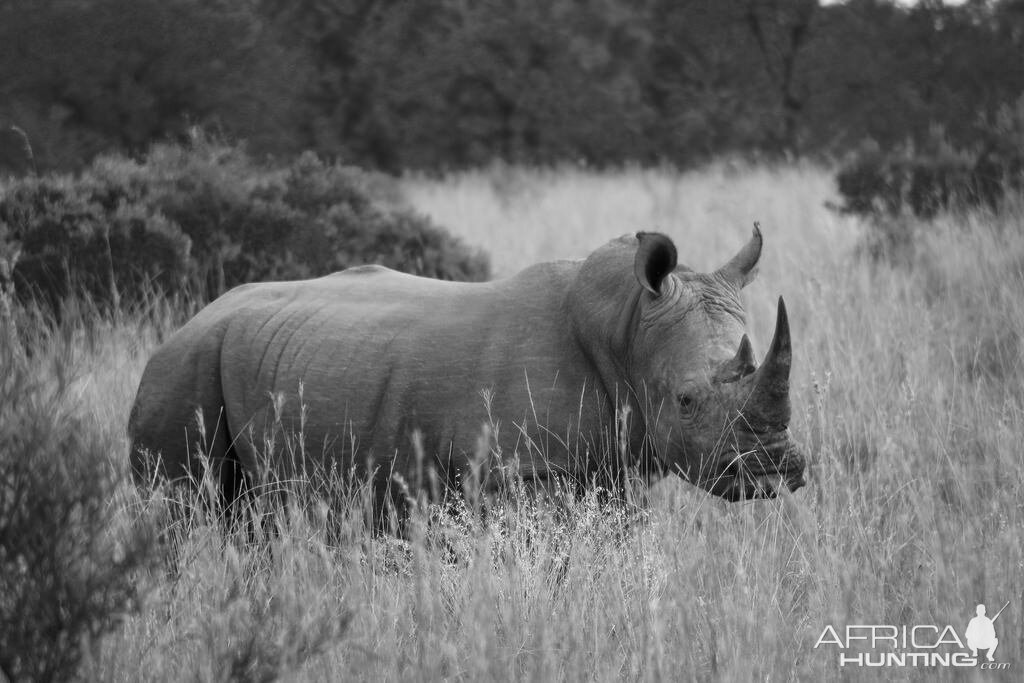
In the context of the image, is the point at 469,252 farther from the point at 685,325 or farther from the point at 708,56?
the point at 708,56

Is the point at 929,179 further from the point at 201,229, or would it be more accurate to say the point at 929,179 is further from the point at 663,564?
the point at 663,564

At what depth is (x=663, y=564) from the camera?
3293 millimetres

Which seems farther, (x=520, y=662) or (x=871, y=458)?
(x=871, y=458)

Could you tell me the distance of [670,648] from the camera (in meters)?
2.88

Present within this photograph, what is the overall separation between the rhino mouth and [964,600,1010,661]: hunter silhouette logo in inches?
25.8

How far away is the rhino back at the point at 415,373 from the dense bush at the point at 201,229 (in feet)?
9.32

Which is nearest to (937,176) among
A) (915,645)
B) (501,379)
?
(501,379)

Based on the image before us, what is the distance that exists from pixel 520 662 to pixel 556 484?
2.46 ft

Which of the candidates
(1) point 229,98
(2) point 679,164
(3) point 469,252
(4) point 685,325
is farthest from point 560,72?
(4) point 685,325

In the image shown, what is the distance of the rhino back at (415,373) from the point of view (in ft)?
12.4

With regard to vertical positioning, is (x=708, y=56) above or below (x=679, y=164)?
above

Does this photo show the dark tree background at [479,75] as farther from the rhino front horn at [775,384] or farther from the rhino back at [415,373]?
the rhino front horn at [775,384]

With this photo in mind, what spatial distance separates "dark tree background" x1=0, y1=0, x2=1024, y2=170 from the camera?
15.6 meters

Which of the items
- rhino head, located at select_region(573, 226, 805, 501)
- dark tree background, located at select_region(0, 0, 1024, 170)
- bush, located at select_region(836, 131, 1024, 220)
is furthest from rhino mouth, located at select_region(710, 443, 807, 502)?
dark tree background, located at select_region(0, 0, 1024, 170)
